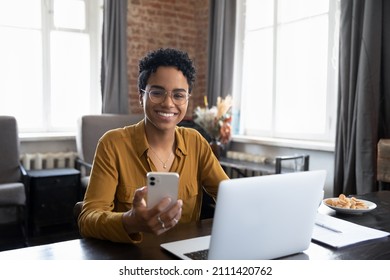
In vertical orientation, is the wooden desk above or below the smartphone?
below

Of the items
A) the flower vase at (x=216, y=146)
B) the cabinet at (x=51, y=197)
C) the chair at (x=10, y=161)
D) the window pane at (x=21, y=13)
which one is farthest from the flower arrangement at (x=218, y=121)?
the window pane at (x=21, y=13)

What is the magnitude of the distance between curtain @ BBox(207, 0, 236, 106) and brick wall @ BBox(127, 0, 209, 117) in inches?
15.2

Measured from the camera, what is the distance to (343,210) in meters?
1.52

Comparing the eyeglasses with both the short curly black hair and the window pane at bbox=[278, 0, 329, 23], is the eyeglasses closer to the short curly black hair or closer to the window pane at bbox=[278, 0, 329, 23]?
the short curly black hair

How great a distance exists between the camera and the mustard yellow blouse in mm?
1191

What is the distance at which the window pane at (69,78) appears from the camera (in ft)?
13.4

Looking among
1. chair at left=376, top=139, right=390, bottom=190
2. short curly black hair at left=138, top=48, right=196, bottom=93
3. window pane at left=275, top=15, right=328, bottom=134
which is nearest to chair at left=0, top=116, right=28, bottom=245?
short curly black hair at left=138, top=48, right=196, bottom=93

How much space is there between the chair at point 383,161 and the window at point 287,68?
76cm

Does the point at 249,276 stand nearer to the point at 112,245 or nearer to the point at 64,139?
the point at 112,245

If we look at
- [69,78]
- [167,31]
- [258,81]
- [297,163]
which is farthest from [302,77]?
[69,78]

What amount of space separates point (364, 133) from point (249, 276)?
218 centimetres

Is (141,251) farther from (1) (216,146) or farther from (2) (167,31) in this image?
(2) (167,31)

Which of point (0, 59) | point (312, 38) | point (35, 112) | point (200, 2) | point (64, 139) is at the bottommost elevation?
point (64, 139)

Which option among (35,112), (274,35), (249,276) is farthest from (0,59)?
(249,276)
